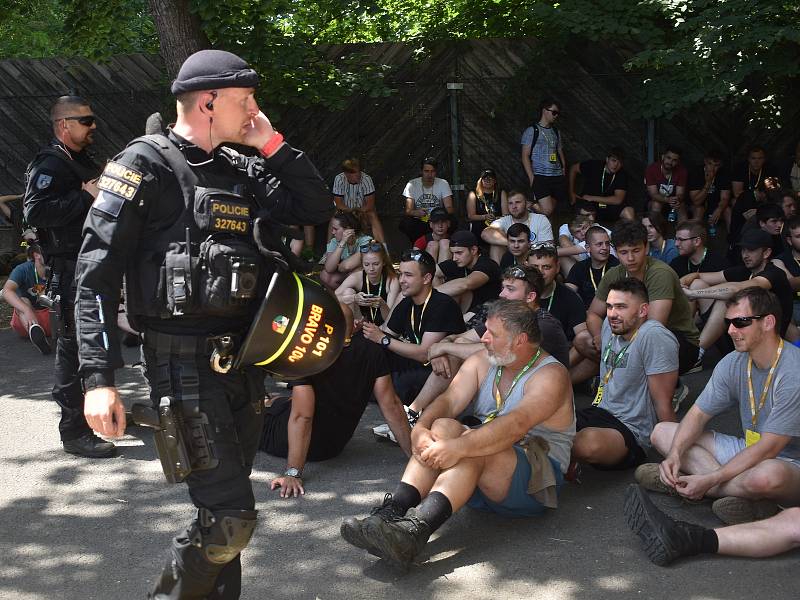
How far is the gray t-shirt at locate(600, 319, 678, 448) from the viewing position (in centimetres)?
591

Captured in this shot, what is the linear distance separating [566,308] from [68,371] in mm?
3690

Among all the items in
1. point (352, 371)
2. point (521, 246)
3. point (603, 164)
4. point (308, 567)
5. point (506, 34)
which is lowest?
point (308, 567)

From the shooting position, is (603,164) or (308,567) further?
(603,164)

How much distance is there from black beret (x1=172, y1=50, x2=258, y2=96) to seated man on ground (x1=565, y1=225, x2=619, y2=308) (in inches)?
209

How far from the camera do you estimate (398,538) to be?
442cm

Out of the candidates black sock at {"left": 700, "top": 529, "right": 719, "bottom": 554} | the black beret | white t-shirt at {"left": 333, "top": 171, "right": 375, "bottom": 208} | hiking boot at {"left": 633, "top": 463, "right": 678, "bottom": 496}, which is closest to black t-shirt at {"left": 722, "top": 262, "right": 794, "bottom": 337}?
hiking boot at {"left": 633, "top": 463, "right": 678, "bottom": 496}

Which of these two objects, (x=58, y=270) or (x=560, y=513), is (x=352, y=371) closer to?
(x=560, y=513)

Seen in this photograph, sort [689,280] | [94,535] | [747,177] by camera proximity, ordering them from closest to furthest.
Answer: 1. [94,535]
2. [689,280]
3. [747,177]

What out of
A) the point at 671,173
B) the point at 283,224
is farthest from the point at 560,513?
the point at 671,173

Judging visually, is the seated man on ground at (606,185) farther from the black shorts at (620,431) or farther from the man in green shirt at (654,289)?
the black shorts at (620,431)

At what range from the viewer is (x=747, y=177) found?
12289 mm

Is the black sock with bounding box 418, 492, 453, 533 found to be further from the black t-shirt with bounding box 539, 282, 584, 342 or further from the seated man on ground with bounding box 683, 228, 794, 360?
the seated man on ground with bounding box 683, 228, 794, 360

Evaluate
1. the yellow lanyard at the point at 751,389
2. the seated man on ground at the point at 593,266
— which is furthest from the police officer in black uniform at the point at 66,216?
the seated man on ground at the point at 593,266

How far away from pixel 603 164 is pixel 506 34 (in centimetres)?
293
